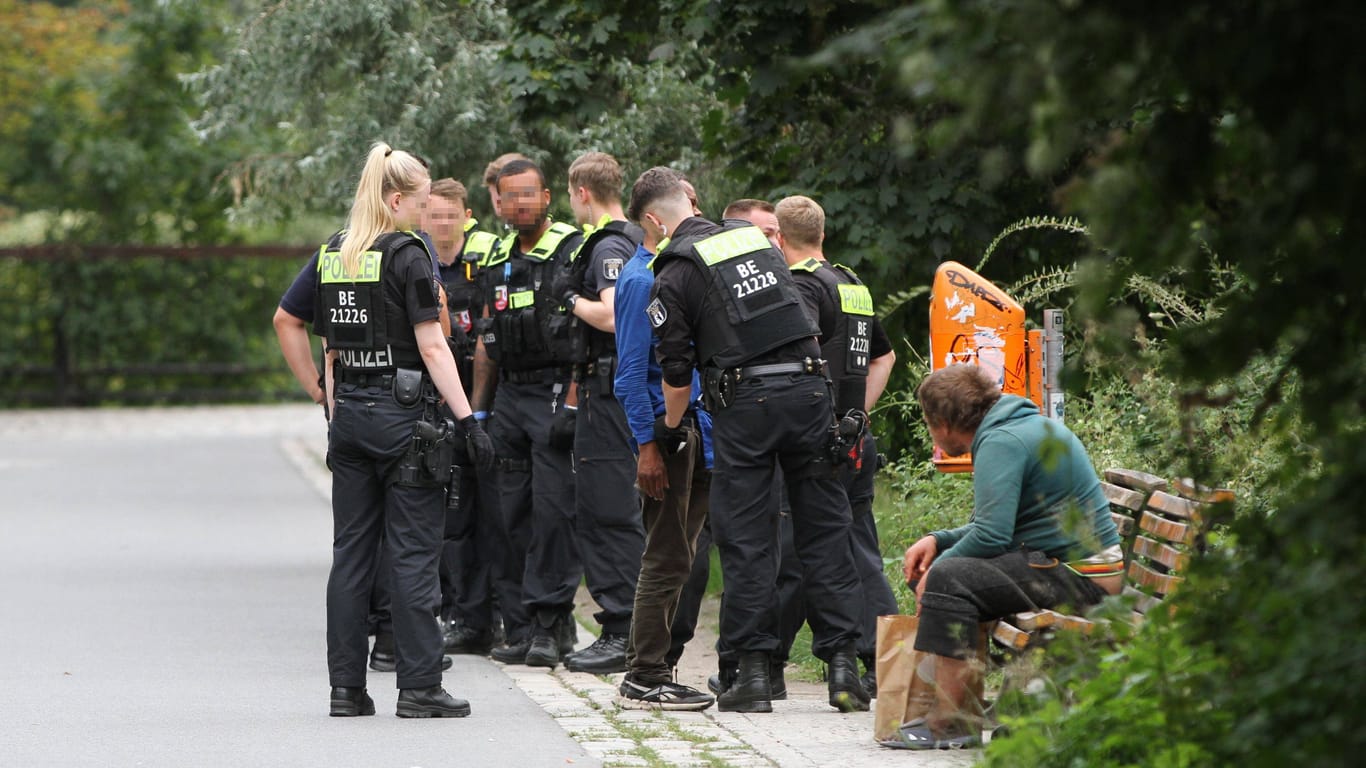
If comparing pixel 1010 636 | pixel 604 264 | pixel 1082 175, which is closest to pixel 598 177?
pixel 604 264

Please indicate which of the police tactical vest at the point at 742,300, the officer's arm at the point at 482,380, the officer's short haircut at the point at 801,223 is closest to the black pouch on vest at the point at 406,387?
the police tactical vest at the point at 742,300

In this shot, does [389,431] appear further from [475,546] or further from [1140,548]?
[1140,548]

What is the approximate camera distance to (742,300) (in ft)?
21.6

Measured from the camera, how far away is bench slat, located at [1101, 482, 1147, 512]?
618cm

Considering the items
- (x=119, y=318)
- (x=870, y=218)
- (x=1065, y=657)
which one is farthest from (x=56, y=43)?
(x=1065, y=657)

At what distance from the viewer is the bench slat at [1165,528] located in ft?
18.3

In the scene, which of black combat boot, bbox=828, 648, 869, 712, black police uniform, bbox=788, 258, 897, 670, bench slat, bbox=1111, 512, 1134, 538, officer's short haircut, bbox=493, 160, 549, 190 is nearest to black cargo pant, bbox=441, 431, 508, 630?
officer's short haircut, bbox=493, 160, 549, 190

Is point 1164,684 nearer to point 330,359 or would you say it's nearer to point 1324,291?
point 1324,291

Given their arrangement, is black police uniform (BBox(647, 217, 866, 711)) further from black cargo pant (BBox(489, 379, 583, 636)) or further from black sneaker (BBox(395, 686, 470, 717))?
black cargo pant (BBox(489, 379, 583, 636))

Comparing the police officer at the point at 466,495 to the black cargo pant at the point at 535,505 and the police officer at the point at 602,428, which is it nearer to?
the black cargo pant at the point at 535,505

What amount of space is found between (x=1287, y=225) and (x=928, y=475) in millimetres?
6177

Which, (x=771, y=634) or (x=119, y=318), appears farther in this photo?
(x=119, y=318)

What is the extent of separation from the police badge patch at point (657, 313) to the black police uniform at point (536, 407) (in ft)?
4.71

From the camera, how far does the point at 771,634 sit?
6699 mm
